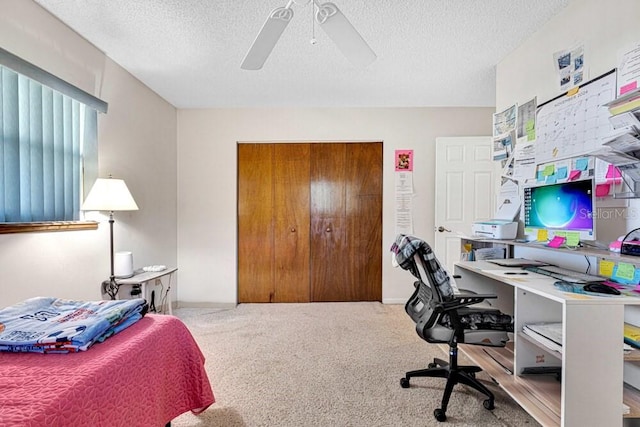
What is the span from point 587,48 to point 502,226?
1.18 m

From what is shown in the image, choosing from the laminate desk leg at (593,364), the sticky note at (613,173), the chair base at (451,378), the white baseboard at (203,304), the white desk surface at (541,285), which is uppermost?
the sticky note at (613,173)

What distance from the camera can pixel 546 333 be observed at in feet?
4.97

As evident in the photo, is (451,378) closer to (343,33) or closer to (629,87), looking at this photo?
(629,87)

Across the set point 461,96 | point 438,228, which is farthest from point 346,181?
point 461,96

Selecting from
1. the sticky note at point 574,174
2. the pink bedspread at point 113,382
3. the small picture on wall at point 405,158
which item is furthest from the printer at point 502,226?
the pink bedspread at point 113,382

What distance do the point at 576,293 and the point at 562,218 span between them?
0.61 m

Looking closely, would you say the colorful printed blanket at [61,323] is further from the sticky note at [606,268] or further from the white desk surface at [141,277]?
the sticky note at [606,268]

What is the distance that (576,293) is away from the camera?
1.36m

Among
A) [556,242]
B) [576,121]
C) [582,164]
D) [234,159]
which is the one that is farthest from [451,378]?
[234,159]

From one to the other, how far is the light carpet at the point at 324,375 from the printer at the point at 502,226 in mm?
1000

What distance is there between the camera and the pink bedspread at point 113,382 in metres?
0.86

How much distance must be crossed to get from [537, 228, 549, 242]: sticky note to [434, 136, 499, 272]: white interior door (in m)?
1.68

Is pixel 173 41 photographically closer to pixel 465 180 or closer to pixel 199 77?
pixel 199 77

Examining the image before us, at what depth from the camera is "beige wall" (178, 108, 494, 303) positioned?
12.8 ft
